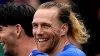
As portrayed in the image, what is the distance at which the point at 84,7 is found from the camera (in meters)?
9.34

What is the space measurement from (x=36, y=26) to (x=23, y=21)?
0.57 meters

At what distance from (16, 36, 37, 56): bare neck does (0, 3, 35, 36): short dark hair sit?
92 millimetres

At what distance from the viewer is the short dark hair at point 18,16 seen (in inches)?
240

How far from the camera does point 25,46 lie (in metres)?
6.12

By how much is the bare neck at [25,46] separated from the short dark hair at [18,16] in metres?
0.09

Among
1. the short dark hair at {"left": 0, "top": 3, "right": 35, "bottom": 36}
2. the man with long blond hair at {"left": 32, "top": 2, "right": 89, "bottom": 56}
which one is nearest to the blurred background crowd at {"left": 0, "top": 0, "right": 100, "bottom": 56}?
the short dark hair at {"left": 0, "top": 3, "right": 35, "bottom": 36}

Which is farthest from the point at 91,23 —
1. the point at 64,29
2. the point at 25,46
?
the point at 64,29

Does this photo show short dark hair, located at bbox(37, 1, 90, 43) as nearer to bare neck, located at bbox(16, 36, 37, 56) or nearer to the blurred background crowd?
bare neck, located at bbox(16, 36, 37, 56)

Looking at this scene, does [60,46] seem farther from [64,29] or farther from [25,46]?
[25,46]

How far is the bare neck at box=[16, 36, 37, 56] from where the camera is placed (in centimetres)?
610

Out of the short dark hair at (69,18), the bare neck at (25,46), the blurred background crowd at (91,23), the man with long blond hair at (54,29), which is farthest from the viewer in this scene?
the blurred background crowd at (91,23)

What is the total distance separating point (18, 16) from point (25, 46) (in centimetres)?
38

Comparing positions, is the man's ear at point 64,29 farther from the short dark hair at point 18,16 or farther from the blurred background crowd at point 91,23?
the blurred background crowd at point 91,23

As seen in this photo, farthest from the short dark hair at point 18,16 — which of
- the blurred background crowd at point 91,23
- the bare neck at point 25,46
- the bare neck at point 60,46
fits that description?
the blurred background crowd at point 91,23
